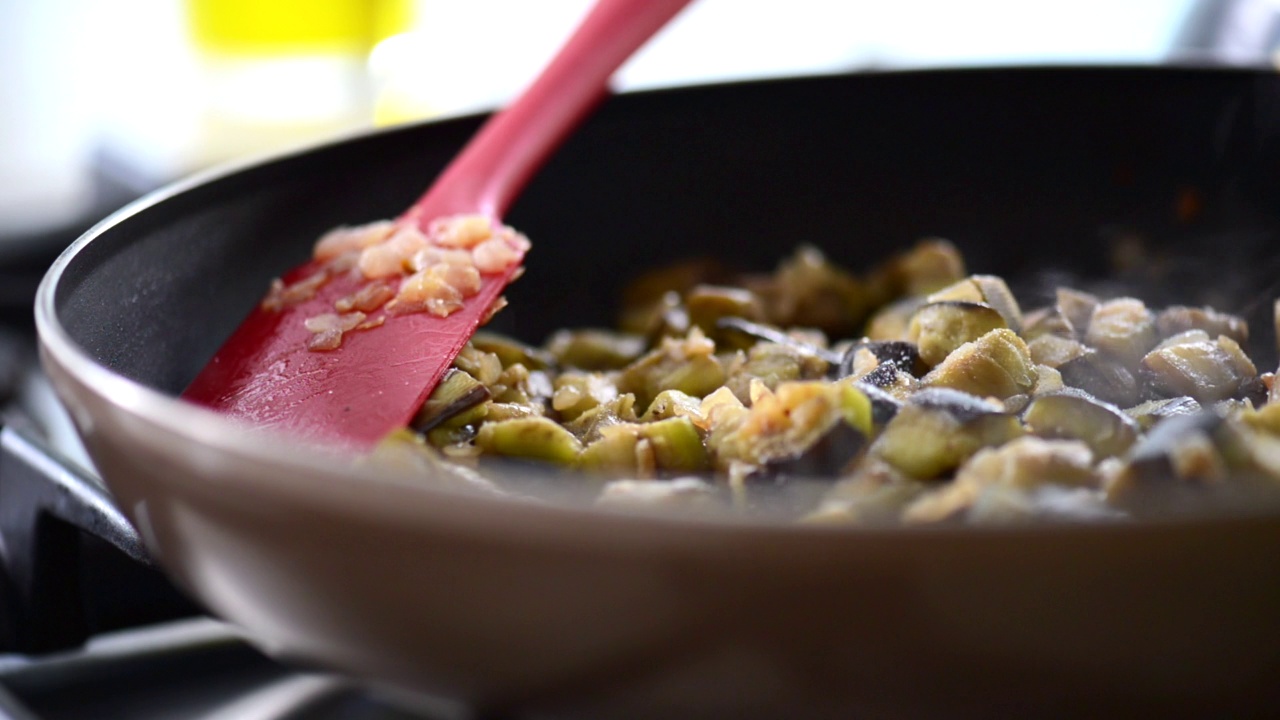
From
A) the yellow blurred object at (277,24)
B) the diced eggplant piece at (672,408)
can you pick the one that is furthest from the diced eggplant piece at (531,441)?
the yellow blurred object at (277,24)

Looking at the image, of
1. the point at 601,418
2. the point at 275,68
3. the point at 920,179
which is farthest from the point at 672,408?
the point at 275,68

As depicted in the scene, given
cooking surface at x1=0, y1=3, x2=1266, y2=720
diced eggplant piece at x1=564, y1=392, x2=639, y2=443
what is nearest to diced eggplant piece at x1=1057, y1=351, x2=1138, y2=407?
diced eggplant piece at x1=564, y1=392, x2=639, y2=443

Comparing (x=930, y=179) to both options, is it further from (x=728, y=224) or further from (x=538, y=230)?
(x=538, y=230)

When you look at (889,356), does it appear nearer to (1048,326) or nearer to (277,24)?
(1048,326)

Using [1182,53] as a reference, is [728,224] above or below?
below

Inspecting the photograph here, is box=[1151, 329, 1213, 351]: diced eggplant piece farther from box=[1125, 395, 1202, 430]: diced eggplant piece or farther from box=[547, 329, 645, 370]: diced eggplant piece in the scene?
box=[547, 329, 645, 370]: diced eggplant piece

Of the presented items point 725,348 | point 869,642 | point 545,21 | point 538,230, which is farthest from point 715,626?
point 545,21
